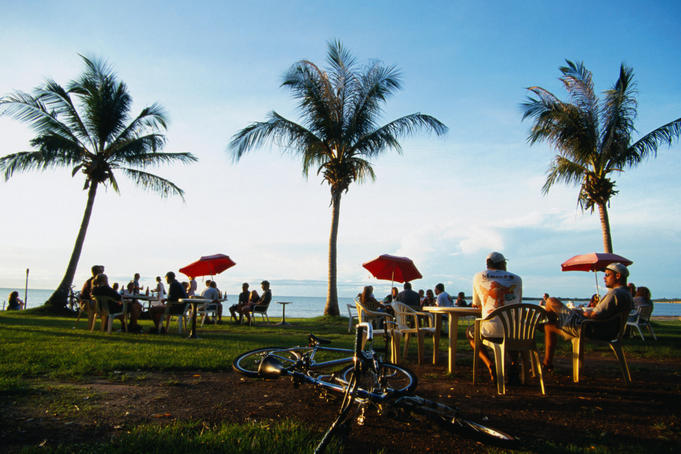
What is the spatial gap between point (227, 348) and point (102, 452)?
16.1ft

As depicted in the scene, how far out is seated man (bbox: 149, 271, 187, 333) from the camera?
31.4 feet

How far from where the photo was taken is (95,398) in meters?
3.84

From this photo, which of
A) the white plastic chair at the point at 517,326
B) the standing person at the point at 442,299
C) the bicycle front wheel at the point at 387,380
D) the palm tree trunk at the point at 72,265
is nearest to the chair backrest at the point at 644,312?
the standing person at the point at 442,299

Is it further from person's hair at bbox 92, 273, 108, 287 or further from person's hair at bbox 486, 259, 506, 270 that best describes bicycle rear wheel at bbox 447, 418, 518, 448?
person's hair at bbox 92, 273, 108, 287

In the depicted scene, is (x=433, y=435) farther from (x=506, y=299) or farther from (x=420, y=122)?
(x=420, y=122)

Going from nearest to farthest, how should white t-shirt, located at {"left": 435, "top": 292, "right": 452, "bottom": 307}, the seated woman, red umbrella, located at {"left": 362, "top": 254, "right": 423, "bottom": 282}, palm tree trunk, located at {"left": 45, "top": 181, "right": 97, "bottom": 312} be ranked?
the seated woman < white t-shirt, located at {"left": 435, "top": 292, "right": 452, "bottom": 307} < red umbrella, located at {"left": 362, "top": 254, "right": 423, "bottom": 282} < palm tree trunk, located at {"left": 45, "top": 181, "right": 97, "bottom": 312}

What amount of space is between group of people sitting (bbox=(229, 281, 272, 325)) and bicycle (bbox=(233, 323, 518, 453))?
10683 millimetres

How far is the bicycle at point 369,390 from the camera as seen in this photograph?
8.05 feet

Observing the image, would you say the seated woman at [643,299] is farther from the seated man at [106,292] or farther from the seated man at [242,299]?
the seated man at [106,292]

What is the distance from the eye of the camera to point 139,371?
523 centimetres

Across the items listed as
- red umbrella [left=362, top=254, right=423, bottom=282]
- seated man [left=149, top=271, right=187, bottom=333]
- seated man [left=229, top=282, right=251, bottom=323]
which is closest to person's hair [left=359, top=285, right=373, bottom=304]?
red umbrella [left=362, top=254, right=423, bottom=282]

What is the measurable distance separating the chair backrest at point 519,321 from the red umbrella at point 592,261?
9312mm

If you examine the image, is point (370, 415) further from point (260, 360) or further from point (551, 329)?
point (551, 329)

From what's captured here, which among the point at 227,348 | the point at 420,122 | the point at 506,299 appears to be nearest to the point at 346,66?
the point at 420,122
